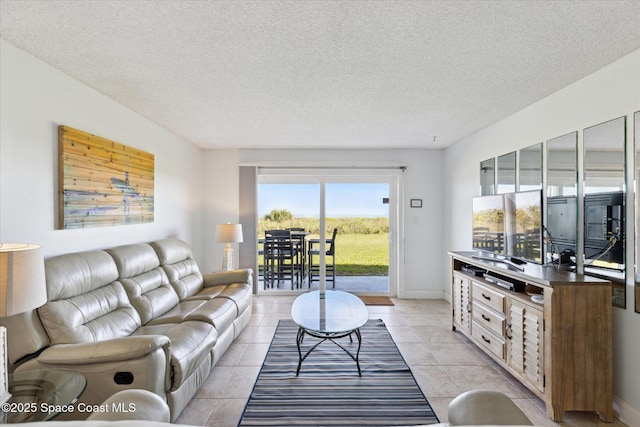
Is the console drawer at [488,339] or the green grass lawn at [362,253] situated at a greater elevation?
the green grass lawn at [362,253]

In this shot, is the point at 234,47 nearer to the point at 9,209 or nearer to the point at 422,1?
the point at 422,1

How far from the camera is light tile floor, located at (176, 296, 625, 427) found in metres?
2.29

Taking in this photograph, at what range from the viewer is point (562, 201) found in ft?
8.94

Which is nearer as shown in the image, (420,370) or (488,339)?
(420,370)

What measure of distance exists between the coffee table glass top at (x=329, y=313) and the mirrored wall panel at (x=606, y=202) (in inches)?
73.3

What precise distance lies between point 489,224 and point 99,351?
12.2 ft

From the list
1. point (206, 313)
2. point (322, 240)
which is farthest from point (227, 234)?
point (206, 313)

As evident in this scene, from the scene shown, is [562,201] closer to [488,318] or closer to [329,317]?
[488,318]

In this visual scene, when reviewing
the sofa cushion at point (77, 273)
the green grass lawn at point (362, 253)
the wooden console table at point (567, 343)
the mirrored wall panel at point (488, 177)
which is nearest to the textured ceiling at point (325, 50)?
the mirrored wall panel at point (488, 177)

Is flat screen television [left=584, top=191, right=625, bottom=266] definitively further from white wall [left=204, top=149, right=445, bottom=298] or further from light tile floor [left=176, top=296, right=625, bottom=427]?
white wall [left=204, top=149, right=445, bottom=298]

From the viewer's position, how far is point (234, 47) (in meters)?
2.12

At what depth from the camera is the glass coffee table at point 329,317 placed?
113 inches

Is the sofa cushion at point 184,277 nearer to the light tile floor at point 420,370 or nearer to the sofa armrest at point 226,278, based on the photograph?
the sofa armrest at point 226,278

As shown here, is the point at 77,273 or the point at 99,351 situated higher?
the point at 77,273
